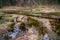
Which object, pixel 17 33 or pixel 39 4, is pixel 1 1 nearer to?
pixel 39 4

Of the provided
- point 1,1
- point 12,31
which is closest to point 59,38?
point 12,31

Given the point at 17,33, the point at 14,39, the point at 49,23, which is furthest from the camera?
the point at 49,23

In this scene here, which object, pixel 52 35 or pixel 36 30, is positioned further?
pixel 36 30

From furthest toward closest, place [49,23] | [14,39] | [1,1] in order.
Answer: [1,1]
[49,23]
[14,39]

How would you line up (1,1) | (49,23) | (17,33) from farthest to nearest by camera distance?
(1,1)
(49,23)
(17,33)

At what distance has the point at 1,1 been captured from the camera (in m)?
12.0

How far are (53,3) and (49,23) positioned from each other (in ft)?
18.4

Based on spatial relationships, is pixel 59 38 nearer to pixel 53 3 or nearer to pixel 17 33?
pixel 17 33

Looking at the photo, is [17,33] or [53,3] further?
[53,3]

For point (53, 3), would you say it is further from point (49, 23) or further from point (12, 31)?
point (12, 31)

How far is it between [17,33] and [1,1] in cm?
666

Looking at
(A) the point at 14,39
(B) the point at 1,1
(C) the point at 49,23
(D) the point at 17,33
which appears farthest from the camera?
(B) the point at 1,1

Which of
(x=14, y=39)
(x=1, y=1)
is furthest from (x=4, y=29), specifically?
(x=1, y=1)

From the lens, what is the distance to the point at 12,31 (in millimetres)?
6074
